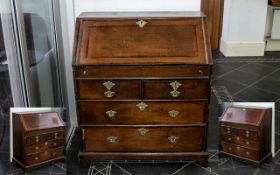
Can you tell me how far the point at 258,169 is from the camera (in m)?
2.44

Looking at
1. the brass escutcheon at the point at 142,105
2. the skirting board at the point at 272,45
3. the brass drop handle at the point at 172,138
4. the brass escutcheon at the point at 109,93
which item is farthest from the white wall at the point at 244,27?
the brass escutcheon at the point at 109,93

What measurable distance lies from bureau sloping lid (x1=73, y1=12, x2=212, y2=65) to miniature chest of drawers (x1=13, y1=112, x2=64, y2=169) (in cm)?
43

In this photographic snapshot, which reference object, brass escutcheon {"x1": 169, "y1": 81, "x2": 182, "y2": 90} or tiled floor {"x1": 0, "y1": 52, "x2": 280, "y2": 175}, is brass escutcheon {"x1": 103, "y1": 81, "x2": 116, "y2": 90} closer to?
brass escutcheon {"x1": 169, "y1": 81, "x2": 182, "y2": 90}

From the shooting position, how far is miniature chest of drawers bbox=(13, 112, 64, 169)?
192 centimetres

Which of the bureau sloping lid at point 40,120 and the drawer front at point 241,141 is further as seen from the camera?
the drawer front at point 241,141

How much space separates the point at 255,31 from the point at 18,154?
4298mm

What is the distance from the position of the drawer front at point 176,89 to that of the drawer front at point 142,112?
6 centimetres

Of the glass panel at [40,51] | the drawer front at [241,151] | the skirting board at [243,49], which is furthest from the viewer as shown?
the skirting board at [243,49]

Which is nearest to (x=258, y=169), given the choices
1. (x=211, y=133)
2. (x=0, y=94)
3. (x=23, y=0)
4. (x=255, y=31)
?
(x=211, y=133)

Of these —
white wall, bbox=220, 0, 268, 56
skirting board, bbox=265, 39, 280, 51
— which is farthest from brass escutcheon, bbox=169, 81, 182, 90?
skirting board, bbox=265, 39, 280, 51

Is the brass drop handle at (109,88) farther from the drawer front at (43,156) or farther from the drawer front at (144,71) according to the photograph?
the drawer front at (43,156)

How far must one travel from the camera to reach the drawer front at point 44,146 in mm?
1966

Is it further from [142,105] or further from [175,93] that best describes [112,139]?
[175,93]

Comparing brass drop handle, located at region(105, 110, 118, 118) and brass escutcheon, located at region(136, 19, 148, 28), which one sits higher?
brass escutcheon, located at region(136, 19, 148, 28)
